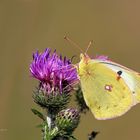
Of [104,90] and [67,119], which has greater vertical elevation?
[104,90]

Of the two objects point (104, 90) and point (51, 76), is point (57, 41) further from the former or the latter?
point (51, 76)

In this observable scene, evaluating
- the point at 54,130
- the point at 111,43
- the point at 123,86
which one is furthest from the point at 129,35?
the point at 54,130

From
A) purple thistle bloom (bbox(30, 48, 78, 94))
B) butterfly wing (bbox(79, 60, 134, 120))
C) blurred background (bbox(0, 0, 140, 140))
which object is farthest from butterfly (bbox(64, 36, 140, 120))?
blurred background (bbox(0, 0, 140, 140))

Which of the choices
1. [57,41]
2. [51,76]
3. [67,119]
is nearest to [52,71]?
[51,76]

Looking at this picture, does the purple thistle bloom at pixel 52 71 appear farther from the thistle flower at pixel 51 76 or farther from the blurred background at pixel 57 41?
the blurred background at pixel 57 41

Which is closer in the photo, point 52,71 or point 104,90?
point 52,71

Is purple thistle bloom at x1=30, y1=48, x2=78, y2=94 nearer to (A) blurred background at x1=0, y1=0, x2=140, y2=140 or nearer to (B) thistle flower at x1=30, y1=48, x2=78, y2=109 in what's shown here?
(B) thistle flower at x1=30, y1=48, x2=78, y2=109

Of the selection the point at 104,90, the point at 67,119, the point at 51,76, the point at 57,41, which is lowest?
the point at 67,119
